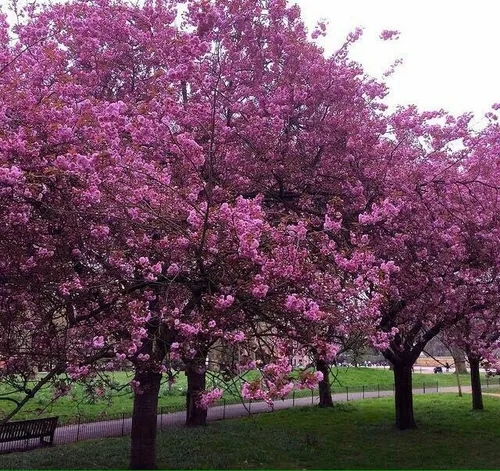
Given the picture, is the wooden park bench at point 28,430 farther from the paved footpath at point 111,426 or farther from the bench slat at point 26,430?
the paved footpath at point 111,426

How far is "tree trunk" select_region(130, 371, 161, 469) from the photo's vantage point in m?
9.00

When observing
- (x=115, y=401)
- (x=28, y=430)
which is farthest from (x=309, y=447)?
(x=115, y=401)

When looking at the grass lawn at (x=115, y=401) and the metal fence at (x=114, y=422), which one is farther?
the grass lawn at (x=115, y=401)

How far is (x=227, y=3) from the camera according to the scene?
10781mm

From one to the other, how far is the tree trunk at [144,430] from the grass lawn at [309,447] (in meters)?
0.42

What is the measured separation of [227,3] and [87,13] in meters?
2.83

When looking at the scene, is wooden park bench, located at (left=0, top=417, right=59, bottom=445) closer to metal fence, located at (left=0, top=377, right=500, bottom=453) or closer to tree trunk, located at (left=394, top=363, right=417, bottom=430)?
metal fence, located at (left=0, top=377, right=500, bottom=453)

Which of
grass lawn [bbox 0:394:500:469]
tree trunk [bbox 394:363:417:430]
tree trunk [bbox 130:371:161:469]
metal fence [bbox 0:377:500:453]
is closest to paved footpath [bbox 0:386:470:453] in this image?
metal fence [bbox 0:377:500:453]

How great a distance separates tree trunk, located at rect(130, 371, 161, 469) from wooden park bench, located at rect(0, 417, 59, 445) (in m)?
3.57

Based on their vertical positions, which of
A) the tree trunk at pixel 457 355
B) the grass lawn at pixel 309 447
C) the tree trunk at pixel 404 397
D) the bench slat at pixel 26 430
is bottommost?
the grass lawn at pixel 309 447

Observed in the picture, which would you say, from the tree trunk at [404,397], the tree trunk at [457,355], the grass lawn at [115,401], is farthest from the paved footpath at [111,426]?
the tree trunk at [457,355]

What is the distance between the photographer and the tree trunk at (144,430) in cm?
900

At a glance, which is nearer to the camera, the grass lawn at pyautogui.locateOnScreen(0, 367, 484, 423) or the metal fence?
the metal fence

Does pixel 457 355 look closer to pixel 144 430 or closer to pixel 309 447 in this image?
pixel 309 447
